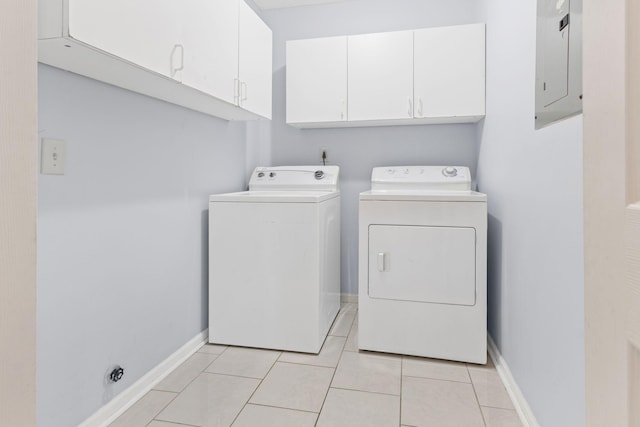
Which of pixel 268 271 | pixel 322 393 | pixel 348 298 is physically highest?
pixel 268 271

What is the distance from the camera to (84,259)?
1.39 metres

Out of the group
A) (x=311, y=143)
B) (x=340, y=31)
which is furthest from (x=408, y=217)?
(x=340, y=31)

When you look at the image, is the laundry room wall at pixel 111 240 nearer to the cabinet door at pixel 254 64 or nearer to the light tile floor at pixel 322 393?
the light tile floor at pixel 322 393

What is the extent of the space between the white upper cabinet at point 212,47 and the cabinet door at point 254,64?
84 millimetres

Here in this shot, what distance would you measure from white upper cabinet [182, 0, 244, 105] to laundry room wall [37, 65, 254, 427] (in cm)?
29

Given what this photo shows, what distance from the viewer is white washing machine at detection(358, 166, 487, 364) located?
1.98 m

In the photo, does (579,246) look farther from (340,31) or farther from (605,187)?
(340,31)

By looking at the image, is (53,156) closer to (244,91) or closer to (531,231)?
(244,91)

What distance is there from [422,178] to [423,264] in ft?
2.69

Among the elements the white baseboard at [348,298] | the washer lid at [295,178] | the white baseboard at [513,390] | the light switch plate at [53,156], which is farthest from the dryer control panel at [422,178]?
the light switch plate at [53,156]

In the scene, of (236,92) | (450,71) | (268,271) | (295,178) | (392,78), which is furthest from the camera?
(295,178)

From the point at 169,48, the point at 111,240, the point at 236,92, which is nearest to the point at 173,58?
the point at 169,48

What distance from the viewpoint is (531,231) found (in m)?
1.47

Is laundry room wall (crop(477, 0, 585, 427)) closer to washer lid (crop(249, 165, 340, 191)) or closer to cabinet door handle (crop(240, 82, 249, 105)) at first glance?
washer lid (crop(249, 165, 340, 191))
